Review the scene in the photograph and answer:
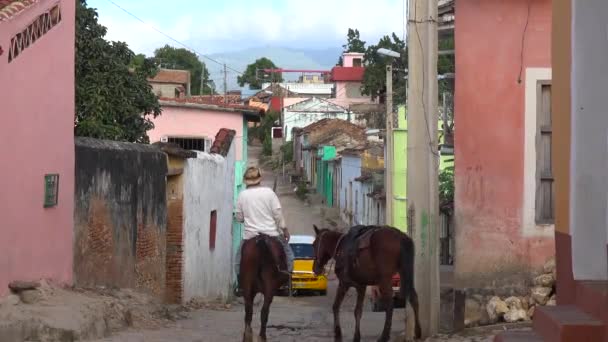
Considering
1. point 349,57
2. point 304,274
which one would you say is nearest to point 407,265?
point 304,274

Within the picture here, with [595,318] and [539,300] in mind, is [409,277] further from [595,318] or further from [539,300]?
[595,318]

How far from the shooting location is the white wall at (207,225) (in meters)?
20.9

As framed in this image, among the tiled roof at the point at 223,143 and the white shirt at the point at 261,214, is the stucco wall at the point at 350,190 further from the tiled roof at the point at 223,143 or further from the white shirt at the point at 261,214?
the white shirt at the point at 261,214

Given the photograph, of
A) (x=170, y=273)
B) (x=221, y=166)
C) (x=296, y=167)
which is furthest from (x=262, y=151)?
(x=170, y=273)

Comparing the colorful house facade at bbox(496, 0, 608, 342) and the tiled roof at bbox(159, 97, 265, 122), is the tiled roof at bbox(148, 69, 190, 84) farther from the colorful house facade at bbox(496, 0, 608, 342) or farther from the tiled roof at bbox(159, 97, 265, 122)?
the colorful house facade at bbox(496, 0, 608, 342)

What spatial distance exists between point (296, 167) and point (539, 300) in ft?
209

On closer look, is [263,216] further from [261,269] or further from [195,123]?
[195,123]

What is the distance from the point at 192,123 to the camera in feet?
129

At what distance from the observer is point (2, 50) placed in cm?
1059

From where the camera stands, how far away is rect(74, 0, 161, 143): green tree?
74.9 ft

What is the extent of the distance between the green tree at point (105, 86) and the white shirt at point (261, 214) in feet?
35.4

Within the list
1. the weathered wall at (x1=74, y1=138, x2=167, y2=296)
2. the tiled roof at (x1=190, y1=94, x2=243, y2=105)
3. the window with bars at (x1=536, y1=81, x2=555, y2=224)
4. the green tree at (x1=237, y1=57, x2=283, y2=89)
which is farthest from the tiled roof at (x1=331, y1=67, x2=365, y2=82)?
the window with bars at (x1=536, y1=81, x2=555, y2=224)

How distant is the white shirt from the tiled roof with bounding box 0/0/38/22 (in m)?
3.28

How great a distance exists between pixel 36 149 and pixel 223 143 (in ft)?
49.6
